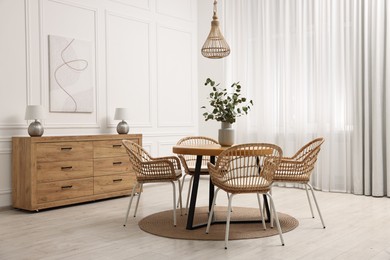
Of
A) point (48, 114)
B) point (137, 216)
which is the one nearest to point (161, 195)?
point (137, 216)

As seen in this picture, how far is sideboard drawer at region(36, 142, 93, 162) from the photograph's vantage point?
15.3ft

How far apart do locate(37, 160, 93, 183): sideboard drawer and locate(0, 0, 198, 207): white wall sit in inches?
19.7

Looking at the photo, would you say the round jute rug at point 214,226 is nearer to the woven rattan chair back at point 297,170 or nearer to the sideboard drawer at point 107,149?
the woven rattan chair back at point 297,170

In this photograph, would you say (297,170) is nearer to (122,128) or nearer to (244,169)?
(244,169)

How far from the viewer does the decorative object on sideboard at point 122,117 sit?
5.65 m

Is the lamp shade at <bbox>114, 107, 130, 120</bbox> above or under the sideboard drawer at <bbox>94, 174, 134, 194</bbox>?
above

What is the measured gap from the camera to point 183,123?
714 centimetres

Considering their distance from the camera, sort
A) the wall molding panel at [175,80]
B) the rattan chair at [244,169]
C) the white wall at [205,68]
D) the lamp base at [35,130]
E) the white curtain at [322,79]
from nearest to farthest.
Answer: the rattan chair at [244,169] < the lamp base at [35,130] < the white curtain at [322,79] < the wall molding panel at [175,80] < the white wall at [205,68]

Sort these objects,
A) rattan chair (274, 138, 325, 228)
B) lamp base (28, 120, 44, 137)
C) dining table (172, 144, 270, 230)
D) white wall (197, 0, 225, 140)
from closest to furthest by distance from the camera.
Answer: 1. dining table (172, 144, 270, 230)
2. rattan chair (274, 138, 325, 228)
3. lamp base (28, 120, 44, 137)
4. white wall (197, 0, 225, 140)

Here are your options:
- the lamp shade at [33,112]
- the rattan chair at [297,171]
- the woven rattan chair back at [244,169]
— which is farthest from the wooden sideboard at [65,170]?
the rattan chair at [297,171]

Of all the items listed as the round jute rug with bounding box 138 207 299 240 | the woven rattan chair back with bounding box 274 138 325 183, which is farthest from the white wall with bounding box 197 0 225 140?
the woven rattan chair back with bounding box 274 138 325 183

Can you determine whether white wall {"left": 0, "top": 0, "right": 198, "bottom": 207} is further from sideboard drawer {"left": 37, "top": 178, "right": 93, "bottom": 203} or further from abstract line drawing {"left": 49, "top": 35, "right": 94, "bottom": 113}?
sideboard drawer {"left": 37, "top": 178, "right": 93, "bottom": 203}

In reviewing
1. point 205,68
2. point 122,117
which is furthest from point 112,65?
point 205,68

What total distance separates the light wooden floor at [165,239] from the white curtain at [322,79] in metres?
0.80
